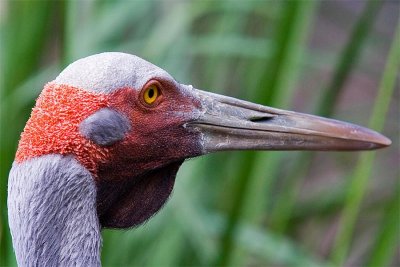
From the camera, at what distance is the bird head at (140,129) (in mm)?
1442

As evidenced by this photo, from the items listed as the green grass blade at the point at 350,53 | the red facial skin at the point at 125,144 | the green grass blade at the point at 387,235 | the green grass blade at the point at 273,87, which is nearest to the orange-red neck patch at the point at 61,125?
the red facial skin at the point at 125,144

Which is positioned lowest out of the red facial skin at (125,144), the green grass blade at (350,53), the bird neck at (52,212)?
the bird neck at (52,212)

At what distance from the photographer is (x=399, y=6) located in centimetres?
330

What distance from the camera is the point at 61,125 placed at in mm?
1435

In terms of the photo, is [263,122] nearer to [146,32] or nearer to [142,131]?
[142,131]

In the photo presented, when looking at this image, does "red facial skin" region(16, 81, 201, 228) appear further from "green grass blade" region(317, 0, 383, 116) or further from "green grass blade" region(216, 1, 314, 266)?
"green grass blade" region(317, 0, 383, 116)

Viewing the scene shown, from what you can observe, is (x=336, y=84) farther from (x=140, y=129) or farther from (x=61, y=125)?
(x=61, y=125)

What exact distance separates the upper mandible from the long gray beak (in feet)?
0.48

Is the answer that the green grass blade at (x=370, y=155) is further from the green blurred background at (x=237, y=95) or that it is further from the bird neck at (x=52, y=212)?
the bird neck at (x=52, y=212)

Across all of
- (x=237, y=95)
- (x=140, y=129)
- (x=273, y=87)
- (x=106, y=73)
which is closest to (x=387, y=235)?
(x=273, y=87)

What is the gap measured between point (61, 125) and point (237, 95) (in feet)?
4.63

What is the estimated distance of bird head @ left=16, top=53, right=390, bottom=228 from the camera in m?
1.44

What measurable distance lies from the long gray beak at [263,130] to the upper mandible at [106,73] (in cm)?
15

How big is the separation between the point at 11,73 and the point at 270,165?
64cm
